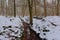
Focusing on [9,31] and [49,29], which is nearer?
[49,29]

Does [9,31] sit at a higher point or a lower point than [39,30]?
lower

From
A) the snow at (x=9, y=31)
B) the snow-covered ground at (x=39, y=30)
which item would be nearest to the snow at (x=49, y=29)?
the snow-covered ground at (x=39, y=30)

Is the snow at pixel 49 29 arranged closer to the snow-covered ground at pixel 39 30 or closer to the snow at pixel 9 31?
the snow-covered ground at pixel 39 30

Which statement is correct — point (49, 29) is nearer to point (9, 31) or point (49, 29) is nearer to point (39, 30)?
point (39, 30)

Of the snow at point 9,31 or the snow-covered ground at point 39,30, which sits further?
the snow at point 9,31

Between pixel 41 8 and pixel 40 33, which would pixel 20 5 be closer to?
pixel 41 8

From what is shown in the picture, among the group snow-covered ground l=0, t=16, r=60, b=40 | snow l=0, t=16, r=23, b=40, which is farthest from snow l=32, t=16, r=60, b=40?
snow l=0, t=16, r=23, b=40

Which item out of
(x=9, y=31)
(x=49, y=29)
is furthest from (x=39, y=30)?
(x=9, y=31)

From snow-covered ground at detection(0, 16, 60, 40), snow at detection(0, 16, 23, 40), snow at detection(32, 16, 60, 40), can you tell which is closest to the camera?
snow at detection(32, 16, 60, 40)

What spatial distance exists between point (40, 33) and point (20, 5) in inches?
869

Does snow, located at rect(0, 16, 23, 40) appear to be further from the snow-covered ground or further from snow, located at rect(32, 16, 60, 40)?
snow, located at rect(32, 16, 60, 40)

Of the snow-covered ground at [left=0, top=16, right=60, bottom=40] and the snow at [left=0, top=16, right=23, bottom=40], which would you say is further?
the snow at [left=0, top=16, right=23, bottom=40]

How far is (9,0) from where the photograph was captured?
33.0 m

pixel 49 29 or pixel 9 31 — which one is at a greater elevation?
pixel 49 29
